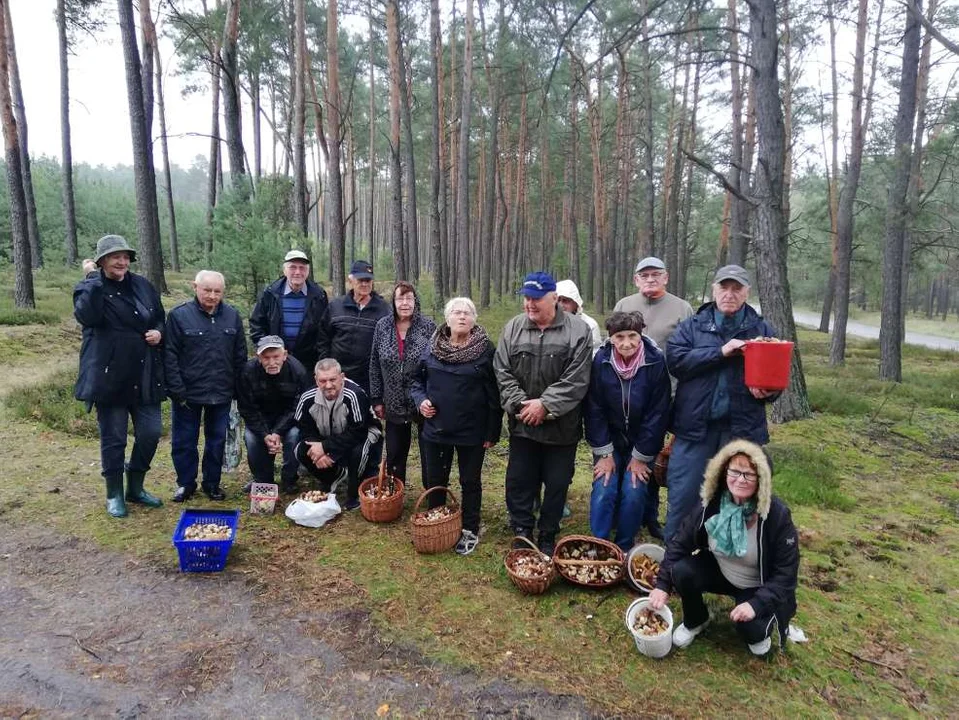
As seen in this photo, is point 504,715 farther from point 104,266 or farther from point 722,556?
point 104,266

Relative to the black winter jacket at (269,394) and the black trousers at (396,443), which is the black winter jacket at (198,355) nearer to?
the black winter jacket at (269,394)

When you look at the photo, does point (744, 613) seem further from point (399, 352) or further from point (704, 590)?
point (399, 352)

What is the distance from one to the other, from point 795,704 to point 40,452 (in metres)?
6.91

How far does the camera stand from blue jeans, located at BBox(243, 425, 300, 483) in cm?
469

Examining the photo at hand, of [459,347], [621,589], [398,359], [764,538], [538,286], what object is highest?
[538,286]

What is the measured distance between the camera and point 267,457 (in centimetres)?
474

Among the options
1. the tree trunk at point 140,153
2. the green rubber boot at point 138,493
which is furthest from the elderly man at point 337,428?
the tree trunk at point 140,153

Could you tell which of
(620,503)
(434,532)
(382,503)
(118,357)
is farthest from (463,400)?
(118,357)

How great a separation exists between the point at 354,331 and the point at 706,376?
303 cm

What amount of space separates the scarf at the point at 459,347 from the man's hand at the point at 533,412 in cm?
56

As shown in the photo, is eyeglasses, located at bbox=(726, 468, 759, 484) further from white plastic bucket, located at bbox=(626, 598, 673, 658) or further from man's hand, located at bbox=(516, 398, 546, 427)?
man's hand, located at bbox=(516, 398, 546, 427)

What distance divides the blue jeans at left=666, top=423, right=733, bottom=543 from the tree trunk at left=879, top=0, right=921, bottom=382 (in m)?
10.4

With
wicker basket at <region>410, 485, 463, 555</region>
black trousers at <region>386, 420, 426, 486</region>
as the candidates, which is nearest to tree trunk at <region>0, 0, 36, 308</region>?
black trousers at <region>386, 420, 426, 486</region>

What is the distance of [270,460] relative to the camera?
477cm
